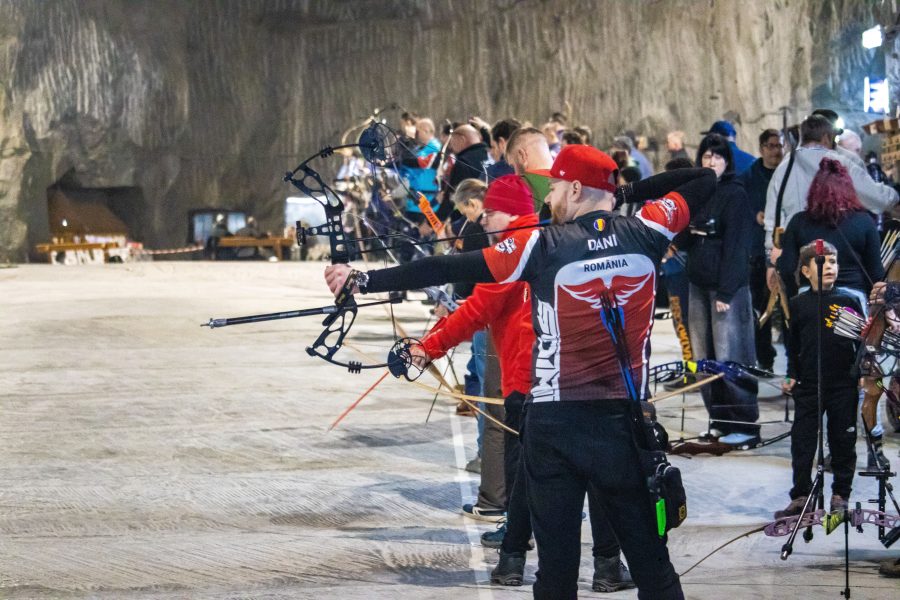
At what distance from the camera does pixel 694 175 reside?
4.85 meters

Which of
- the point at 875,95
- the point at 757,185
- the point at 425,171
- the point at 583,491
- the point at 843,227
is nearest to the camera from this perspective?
the point at 583,491

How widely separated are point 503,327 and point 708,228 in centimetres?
316

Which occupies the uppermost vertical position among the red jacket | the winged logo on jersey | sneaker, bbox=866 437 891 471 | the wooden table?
the wooden table

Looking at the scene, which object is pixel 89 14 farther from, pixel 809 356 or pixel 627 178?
pixel 809 356

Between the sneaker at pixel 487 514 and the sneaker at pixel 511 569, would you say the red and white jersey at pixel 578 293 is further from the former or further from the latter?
the sneaker at pixel 487 514

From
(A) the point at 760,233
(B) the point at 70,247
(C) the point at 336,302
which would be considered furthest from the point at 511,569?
(B) the point at 70,247

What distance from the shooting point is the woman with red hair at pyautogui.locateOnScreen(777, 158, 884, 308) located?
22.7ft

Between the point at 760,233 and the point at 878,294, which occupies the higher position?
the point at 760,233

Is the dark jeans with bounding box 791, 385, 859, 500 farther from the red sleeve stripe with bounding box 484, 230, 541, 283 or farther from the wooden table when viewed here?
the wooden table

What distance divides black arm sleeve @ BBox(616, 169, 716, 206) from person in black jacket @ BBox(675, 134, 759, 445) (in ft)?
11.9

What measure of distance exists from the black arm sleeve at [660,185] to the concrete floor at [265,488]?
5.84ft

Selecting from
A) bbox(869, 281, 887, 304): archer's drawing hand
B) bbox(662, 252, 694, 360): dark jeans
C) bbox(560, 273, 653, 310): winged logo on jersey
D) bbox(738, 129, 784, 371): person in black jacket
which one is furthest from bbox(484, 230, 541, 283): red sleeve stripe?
bbox(738, 129, 784, 371): person in black jacket

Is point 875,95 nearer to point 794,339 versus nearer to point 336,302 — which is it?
point 794,339

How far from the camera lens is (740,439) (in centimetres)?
855
